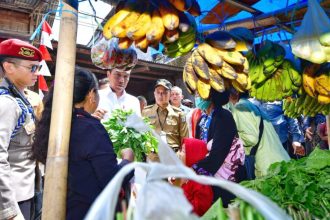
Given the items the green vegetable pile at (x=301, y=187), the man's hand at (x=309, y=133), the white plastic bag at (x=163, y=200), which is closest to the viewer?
the white plastic bag at (x=163, y=200)

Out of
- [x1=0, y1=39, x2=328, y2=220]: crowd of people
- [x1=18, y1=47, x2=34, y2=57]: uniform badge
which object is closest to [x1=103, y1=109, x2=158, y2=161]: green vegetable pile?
[x1=0, y1=39, x2=328, y2=220]: crowd of people

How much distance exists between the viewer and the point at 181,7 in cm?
165

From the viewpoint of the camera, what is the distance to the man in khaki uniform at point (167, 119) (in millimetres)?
4242

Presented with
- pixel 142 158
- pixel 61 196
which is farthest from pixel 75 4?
pixel 142 158

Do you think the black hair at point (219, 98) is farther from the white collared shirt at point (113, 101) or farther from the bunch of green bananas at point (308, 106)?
the white collared shirt at point (113, 101)

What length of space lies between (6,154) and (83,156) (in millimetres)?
580

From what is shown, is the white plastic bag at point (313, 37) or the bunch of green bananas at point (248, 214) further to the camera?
the white plastic bag at point (313, 37)

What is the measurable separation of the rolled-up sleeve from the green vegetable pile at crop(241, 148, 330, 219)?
4.46ft

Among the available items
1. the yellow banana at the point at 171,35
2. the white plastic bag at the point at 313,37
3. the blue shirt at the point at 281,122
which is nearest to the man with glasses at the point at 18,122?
the yellow banana at the point at 171,35

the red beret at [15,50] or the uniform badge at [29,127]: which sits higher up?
the red beret at [15,50]

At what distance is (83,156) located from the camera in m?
1.71

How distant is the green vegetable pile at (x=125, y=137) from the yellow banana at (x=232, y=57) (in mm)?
947

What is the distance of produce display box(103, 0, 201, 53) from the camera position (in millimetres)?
1579

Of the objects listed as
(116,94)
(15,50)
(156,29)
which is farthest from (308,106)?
(15,50)
